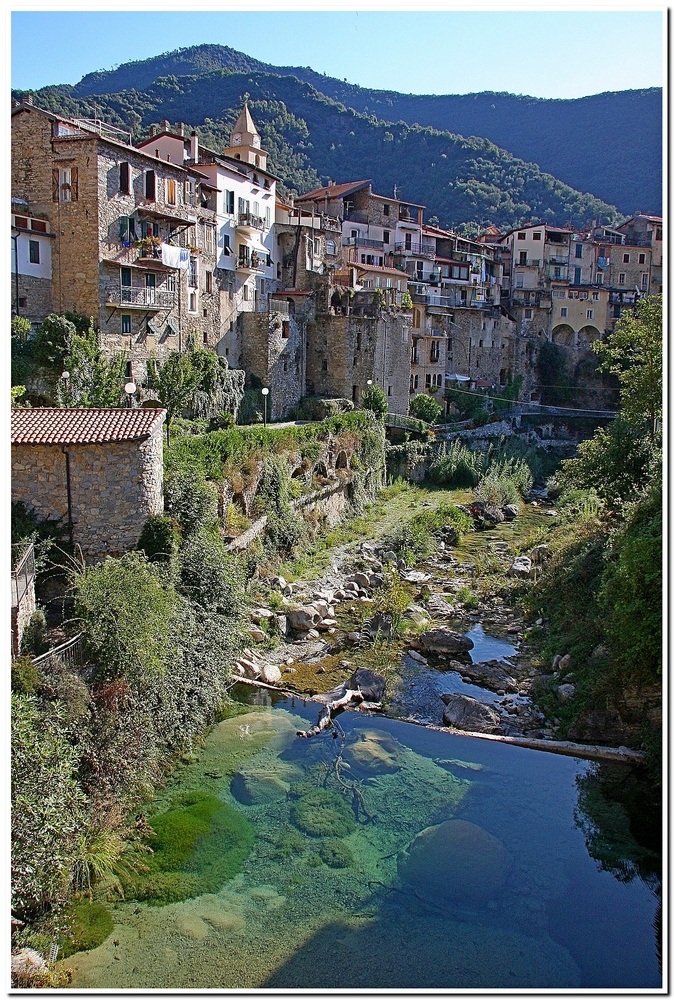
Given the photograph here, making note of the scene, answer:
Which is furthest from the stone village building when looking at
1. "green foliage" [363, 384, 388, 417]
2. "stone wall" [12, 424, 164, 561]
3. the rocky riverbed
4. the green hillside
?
the green hillside

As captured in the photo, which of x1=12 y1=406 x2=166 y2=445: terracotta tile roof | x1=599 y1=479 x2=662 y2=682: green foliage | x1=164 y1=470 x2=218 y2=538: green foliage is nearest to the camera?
x1=599 y1=479 x2=662 y2=682: green foliage

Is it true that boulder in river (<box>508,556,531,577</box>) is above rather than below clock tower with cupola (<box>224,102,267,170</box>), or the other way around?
below

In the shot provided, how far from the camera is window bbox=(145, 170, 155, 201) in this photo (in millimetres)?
27188

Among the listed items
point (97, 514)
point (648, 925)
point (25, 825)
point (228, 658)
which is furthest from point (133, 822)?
point (648, 925)

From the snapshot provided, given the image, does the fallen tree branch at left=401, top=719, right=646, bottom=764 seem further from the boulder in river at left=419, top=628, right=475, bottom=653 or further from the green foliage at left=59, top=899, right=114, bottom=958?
the green foliage at left=59, top=899, right=114, bottom=958

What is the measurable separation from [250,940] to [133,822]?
9.03 ft

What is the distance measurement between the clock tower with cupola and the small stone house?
95.8 ft

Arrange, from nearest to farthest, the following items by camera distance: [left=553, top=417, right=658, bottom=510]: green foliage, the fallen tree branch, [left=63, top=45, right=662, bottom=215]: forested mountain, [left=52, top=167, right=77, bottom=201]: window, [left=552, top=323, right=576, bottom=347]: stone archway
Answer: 1. the fallen tree branch
2. [left=553, top=417, right=658, bottom=510]: green foliage
3. [left=52, top=167, right=77, bottom=201]: window
4. [left=552, top=323, right=576, bottom=347]: stone archway
5. [left=63, top=45, right=662, bottom=215]: forested mountain

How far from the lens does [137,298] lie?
87.2ft

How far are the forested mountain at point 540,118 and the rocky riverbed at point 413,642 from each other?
91.4 metres

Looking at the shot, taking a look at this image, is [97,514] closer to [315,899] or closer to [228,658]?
[228,658]

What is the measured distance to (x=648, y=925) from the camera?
11.0 meters

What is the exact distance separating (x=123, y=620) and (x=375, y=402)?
27.2 m

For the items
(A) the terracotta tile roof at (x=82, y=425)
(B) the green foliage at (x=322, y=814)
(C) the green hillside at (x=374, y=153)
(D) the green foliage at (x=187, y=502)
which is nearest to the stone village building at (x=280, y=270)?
(A) the terracotta tile roof at (x=82, y=425)
